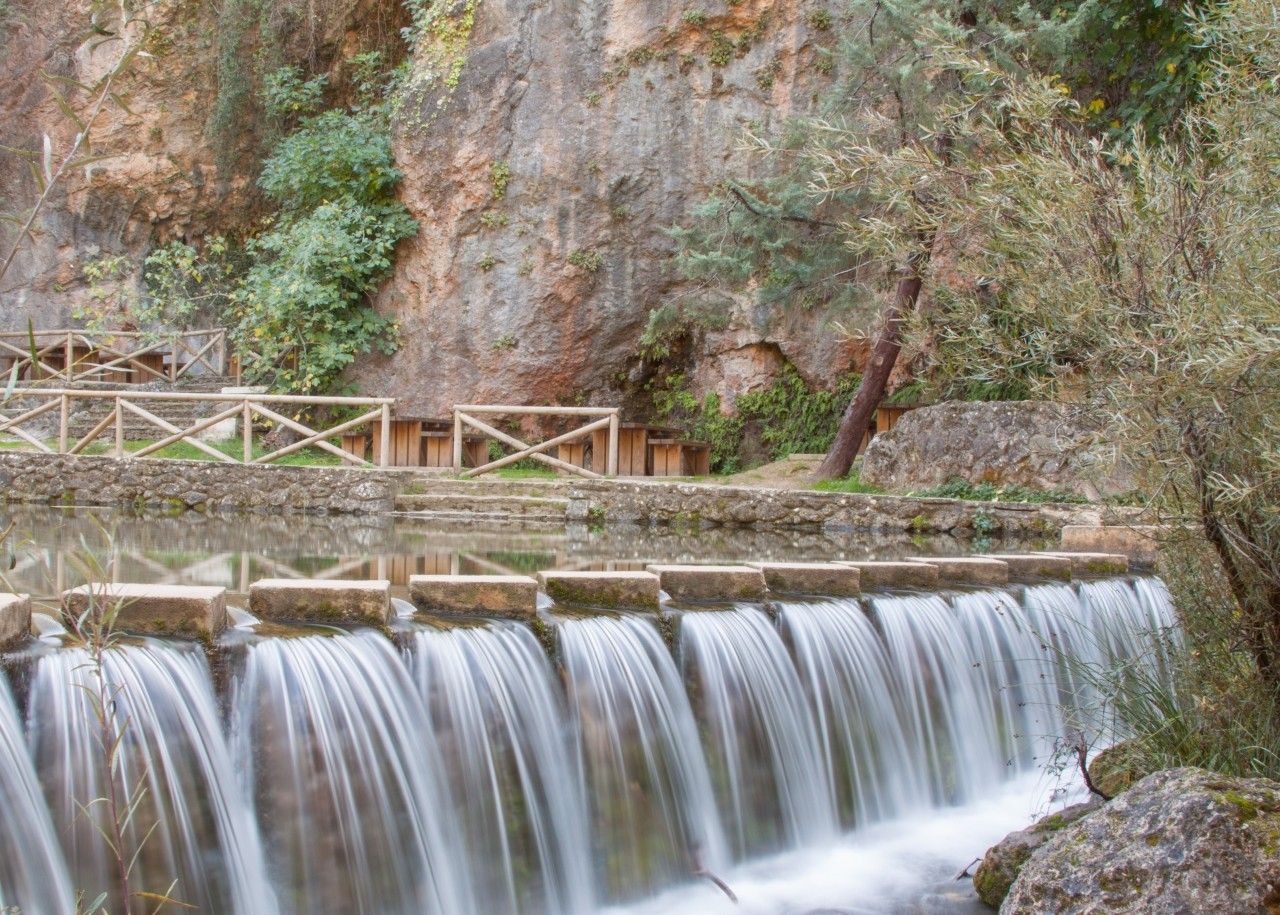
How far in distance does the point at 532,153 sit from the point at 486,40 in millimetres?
2041

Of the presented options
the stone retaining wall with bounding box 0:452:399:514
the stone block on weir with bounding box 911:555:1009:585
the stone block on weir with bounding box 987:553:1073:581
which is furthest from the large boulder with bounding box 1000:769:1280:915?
the stone retaining wall with bounding box 0:452:399:514

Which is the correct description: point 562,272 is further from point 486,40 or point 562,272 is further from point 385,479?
point 385,479

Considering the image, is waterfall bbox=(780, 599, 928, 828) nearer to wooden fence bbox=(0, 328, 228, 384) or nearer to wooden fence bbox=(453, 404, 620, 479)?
wooden fence bbox=(453, 404, 620, 479)

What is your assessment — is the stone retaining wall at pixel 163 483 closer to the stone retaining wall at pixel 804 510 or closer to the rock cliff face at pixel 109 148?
the stone retaining wall at pixel 804 510

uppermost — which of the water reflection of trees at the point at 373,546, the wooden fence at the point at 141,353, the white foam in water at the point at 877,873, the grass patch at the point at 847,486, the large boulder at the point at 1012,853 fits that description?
the wooden fence at the point at 141,353

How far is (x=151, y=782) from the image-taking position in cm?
433

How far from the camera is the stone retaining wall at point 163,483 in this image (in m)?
14.2

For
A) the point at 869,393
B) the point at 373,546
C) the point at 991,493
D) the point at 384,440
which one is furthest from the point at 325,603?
the point at 869,393

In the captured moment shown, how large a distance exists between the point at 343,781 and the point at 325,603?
989mm

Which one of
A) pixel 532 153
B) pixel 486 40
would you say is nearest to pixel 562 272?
pixel 532 153

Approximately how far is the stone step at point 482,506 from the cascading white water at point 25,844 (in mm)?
9549

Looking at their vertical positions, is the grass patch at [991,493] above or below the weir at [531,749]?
above

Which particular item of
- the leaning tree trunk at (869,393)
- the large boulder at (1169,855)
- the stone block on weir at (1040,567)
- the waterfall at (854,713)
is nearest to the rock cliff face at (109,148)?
the leaning tree trunk at (869,393)

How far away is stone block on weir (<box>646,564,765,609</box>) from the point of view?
22.1 feet
